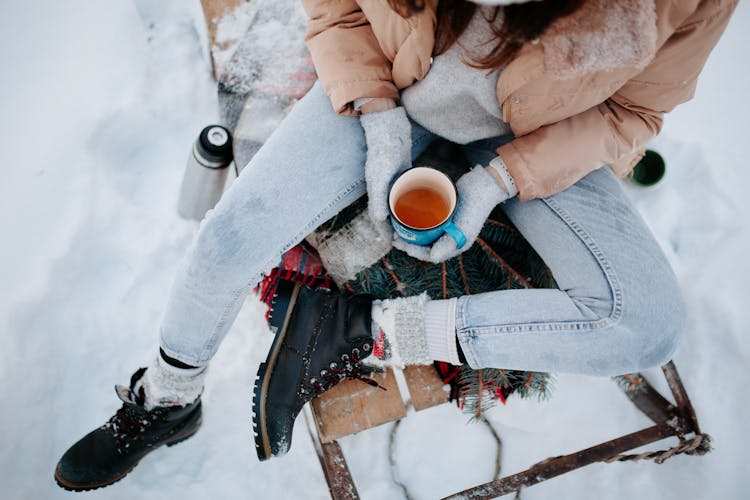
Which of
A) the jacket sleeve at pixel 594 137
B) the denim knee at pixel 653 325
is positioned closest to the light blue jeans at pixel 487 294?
the denim knee at pixel 653 325

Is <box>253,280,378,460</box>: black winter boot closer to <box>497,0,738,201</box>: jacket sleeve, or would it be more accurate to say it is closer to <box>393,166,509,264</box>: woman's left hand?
<box>393,166,509,264</box>: woman's left hand

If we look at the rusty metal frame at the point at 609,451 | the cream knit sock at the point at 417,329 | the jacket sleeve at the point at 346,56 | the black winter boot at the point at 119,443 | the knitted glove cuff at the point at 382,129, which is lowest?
the rusty metal frame at the point at 609,451

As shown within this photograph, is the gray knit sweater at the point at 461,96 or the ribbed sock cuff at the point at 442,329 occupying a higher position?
the gray knit sweater at the point at 461,96

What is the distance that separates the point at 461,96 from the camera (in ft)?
3.53

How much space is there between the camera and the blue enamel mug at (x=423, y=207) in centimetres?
109

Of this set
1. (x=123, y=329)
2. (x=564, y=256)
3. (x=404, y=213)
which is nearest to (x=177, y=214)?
(x=123, y=329)

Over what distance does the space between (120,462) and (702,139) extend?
2.58 meters

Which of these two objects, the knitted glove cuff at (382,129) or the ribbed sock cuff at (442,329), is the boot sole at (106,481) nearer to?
the ribbed sock cuff at (442,329)

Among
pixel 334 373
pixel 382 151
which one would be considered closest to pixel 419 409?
pixel 334 373

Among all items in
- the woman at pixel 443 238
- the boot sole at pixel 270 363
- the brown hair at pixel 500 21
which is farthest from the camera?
the boot sole at pixel 270 363

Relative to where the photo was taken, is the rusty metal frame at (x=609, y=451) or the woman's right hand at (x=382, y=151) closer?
the woman's right hand at (x=382, y=151)

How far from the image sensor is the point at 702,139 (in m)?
1.98

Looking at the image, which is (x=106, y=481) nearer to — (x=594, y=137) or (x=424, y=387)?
(x=424, y=387)

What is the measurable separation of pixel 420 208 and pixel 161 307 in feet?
3.66
